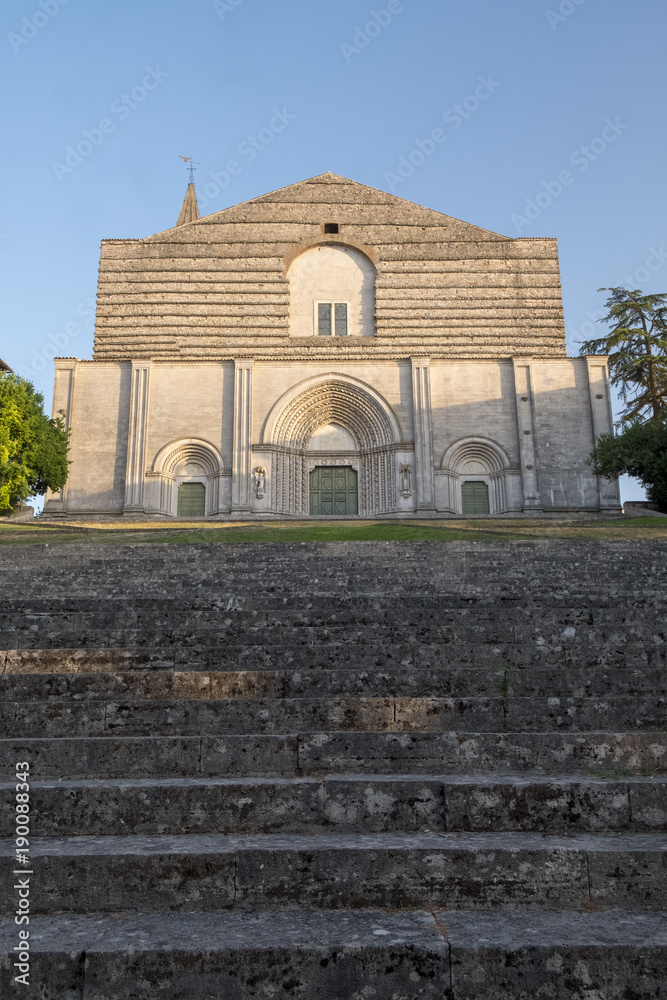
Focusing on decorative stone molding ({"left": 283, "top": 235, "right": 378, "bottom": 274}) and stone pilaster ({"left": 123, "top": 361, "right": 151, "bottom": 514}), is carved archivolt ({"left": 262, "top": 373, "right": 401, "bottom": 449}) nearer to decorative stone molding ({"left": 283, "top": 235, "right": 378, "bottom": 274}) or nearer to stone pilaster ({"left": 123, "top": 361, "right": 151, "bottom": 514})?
stone pilaster ({"left": 123, "top": 361, "right": 151, "bottom": 514})

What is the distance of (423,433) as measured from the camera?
1069 inches

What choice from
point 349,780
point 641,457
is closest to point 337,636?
point 349,780

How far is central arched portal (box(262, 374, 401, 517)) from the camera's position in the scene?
89.6ft

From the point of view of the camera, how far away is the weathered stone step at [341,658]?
230 inches

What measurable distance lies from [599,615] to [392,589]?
11.4 ft

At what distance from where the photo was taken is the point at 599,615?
700 centimetres

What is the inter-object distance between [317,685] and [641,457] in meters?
20.0

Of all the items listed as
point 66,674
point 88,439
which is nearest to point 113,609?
point 66,674

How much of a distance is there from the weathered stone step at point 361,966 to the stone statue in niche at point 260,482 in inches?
932

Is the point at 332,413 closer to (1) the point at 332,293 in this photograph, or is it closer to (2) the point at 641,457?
(1) the point at 332,293

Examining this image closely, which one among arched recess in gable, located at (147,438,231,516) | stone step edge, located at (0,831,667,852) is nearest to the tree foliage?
arched recess in gable, located at (147,438,231,516)

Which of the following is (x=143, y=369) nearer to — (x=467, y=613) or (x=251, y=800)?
(x=467, y=613)

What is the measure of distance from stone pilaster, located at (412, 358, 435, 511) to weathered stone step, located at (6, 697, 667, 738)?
2124 centimetres

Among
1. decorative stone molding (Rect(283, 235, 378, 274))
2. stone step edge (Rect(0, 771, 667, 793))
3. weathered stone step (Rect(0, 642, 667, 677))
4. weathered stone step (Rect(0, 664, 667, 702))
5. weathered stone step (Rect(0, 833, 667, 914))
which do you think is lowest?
weathered stone step (Rect(0, 833, 667, 914))
